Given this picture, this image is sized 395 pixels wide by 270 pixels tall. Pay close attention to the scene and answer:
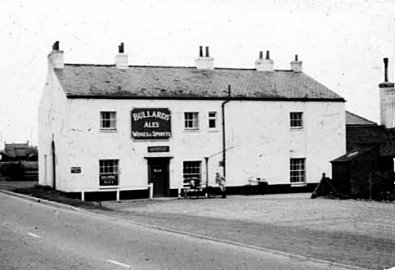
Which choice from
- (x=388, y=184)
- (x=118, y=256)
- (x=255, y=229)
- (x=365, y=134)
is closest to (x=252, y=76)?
(x=365, y=134)

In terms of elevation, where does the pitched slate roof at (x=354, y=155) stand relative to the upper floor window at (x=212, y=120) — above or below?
below

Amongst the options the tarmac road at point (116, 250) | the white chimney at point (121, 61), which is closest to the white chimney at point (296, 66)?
the white chimney at point (121, 61)

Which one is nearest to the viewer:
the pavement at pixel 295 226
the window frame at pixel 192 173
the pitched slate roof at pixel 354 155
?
the pavement at pixel 295 226

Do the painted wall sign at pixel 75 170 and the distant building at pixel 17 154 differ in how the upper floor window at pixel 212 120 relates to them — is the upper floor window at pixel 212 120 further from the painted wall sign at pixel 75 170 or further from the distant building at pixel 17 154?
the distant building at pixel 17 154

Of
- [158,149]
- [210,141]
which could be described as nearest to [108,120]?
[158,149]

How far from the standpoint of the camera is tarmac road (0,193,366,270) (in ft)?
44.4

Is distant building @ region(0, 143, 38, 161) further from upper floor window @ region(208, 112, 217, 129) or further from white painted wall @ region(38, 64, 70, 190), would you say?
upper floor window @ region(208, 112, 217, 129)

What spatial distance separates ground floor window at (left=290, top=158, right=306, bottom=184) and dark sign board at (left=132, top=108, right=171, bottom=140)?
313 inches

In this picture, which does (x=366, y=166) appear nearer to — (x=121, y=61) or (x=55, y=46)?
(x=121, y=61)

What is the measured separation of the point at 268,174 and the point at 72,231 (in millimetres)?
24115

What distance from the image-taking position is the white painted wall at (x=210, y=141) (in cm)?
3950

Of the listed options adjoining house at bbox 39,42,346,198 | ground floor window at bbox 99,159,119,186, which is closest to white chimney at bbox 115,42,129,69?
adjoining house at bbox 39,42,346,198

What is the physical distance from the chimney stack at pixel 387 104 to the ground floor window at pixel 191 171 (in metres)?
15.2

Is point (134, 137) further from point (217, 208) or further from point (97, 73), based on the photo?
point (217, 208)
